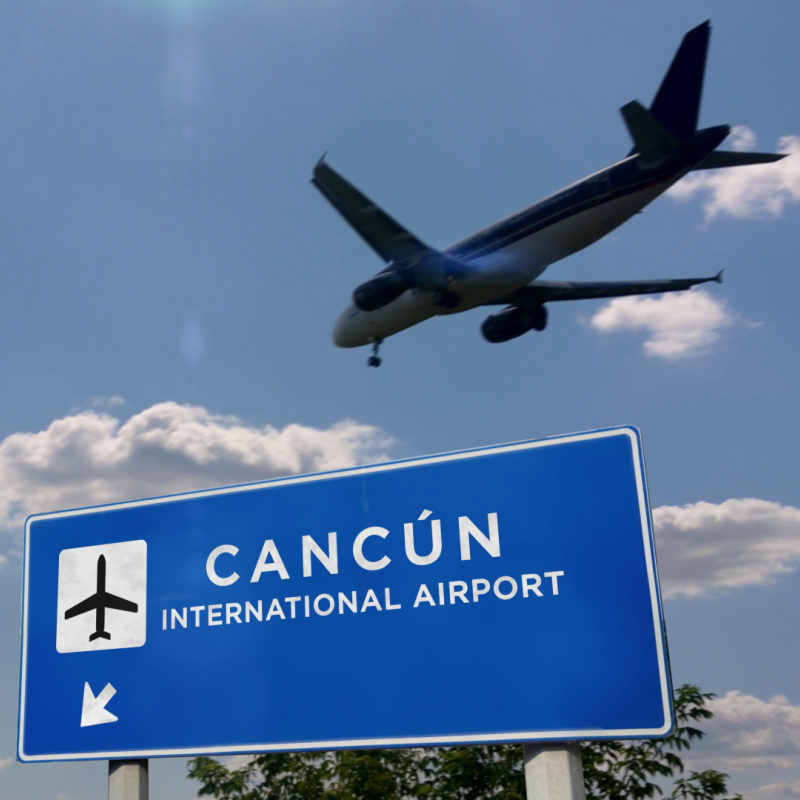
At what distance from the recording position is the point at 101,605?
740 cm

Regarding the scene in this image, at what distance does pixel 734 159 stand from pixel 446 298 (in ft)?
38.0

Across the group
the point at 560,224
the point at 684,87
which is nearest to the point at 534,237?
the point at 560,224

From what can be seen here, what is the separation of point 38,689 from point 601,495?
177 inches

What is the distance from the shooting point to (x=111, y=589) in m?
7.38

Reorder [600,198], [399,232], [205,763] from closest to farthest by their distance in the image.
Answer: [205,763]
[600,198]
[399,232]

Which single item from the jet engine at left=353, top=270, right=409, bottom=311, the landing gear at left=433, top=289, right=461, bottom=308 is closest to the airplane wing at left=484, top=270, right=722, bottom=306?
the landing gear at left=433, top=289, right=461, bottom=308

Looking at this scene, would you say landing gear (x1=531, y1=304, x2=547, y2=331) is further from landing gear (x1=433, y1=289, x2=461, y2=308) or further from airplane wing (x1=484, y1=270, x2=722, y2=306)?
landing gear (x1=433, y1=289, x2=461, y2=308)

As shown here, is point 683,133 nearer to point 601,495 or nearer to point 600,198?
point 600,198

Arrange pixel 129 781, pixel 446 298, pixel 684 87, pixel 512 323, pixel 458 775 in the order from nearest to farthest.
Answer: pixel 129 781 → pixel 458 775 → pixel 684 87 → pixel 446 298 → pixel 512 323

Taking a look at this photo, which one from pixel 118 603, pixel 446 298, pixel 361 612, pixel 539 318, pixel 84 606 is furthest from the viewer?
pixel 539 318

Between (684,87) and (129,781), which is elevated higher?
(684,87)

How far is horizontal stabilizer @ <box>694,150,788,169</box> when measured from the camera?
3516 cm

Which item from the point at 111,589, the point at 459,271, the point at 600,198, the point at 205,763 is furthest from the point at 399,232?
the point at 111,589

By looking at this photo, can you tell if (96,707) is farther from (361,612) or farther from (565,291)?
(565,291)
